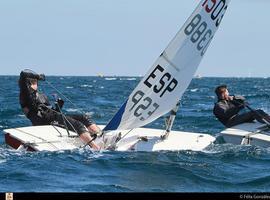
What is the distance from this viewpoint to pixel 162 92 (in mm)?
10281

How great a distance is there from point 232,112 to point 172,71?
2.37 metres

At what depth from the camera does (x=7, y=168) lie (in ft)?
29.3

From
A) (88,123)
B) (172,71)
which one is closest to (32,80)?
(88,123)

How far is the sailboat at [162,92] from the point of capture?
10188mm

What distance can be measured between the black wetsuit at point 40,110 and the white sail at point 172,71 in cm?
104

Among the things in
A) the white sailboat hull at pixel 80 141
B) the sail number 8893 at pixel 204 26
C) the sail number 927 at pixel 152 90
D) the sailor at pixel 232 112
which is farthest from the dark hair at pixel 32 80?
the sailor at pixel 232 112

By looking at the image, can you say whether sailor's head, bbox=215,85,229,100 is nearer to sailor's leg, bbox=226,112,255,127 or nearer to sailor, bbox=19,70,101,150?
sailor's leg, bbox=226,112,255,127

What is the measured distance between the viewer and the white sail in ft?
33.4

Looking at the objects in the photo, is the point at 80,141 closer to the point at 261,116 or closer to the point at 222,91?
the point at 222,91

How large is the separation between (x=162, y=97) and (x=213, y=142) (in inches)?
62.2

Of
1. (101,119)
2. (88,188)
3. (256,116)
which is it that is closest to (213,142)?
(256,116)

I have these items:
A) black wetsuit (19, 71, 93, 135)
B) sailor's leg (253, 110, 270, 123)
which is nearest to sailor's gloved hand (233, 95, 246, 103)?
sailor's leg (253, 110, 270, 123)

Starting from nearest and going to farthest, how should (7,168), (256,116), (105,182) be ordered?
(105,182) < (7,168) < (256,116)

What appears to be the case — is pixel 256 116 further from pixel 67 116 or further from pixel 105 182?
pixel 105 182
